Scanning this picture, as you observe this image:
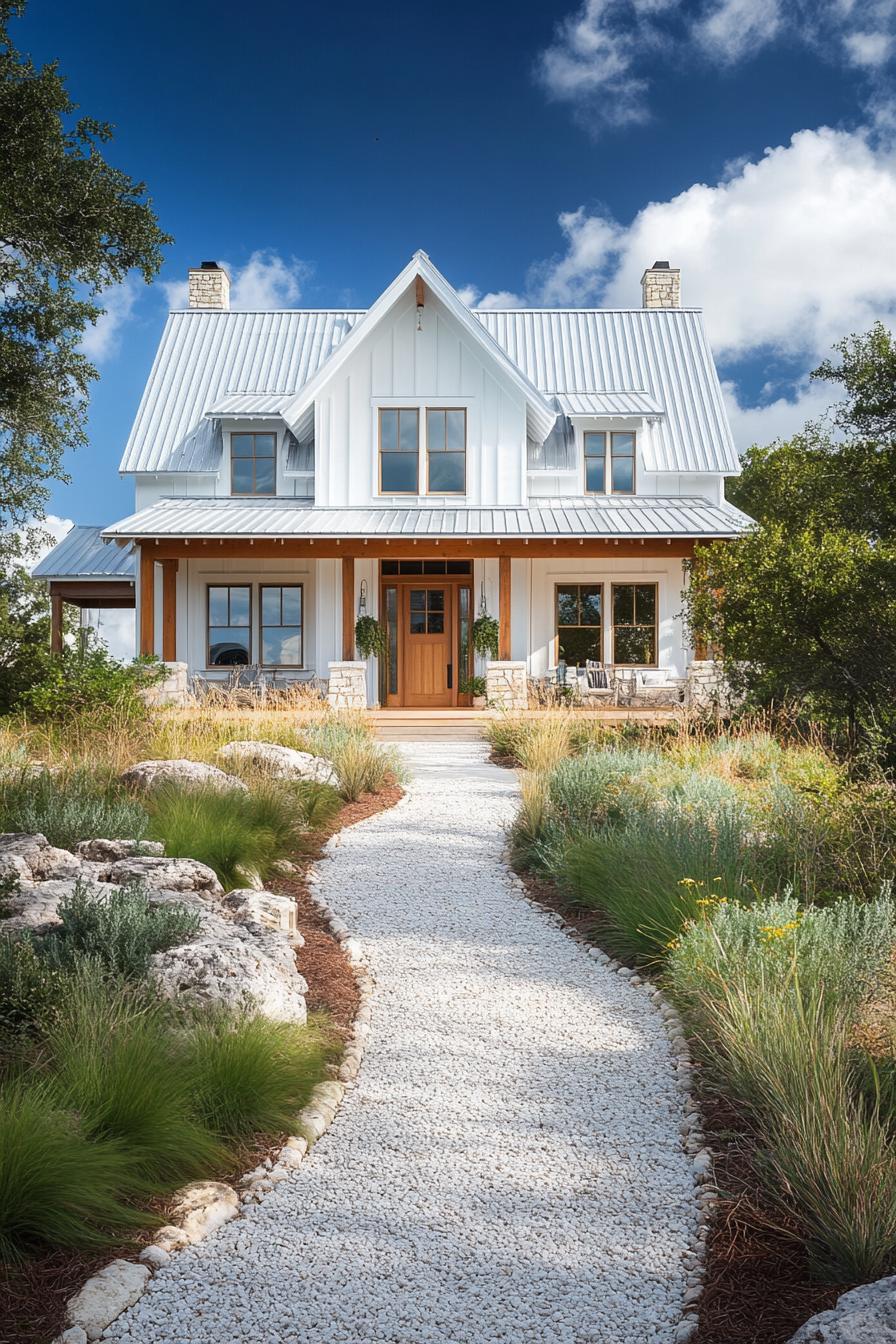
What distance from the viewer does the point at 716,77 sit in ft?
60.5

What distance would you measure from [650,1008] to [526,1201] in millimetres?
1859

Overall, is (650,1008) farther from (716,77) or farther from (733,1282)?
(716,77)

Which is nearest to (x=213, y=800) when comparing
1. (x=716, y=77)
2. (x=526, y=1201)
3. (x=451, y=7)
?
(x=526, y=1201)

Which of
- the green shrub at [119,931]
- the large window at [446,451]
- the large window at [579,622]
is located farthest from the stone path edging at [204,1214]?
the large window at [446,451]

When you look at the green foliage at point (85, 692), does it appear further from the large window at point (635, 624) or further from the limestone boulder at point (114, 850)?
the large window at point (635, 624)

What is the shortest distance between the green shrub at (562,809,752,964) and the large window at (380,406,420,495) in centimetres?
1401

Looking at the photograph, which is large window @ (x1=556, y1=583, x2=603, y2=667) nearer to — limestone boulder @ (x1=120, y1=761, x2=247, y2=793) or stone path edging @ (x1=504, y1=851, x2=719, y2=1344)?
limestone boulder @ (x1=120, y1=761, x2=247, y2=793)

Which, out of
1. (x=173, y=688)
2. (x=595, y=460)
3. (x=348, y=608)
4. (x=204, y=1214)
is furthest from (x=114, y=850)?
(x=595, y=460)

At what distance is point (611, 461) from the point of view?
70.2 feet

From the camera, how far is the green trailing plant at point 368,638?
783 inches

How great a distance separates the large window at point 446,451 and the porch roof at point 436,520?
22.6 inches

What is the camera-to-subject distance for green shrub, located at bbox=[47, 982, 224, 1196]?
125 inches

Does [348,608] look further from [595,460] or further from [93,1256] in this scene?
[93,1256]

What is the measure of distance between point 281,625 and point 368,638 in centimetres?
206
